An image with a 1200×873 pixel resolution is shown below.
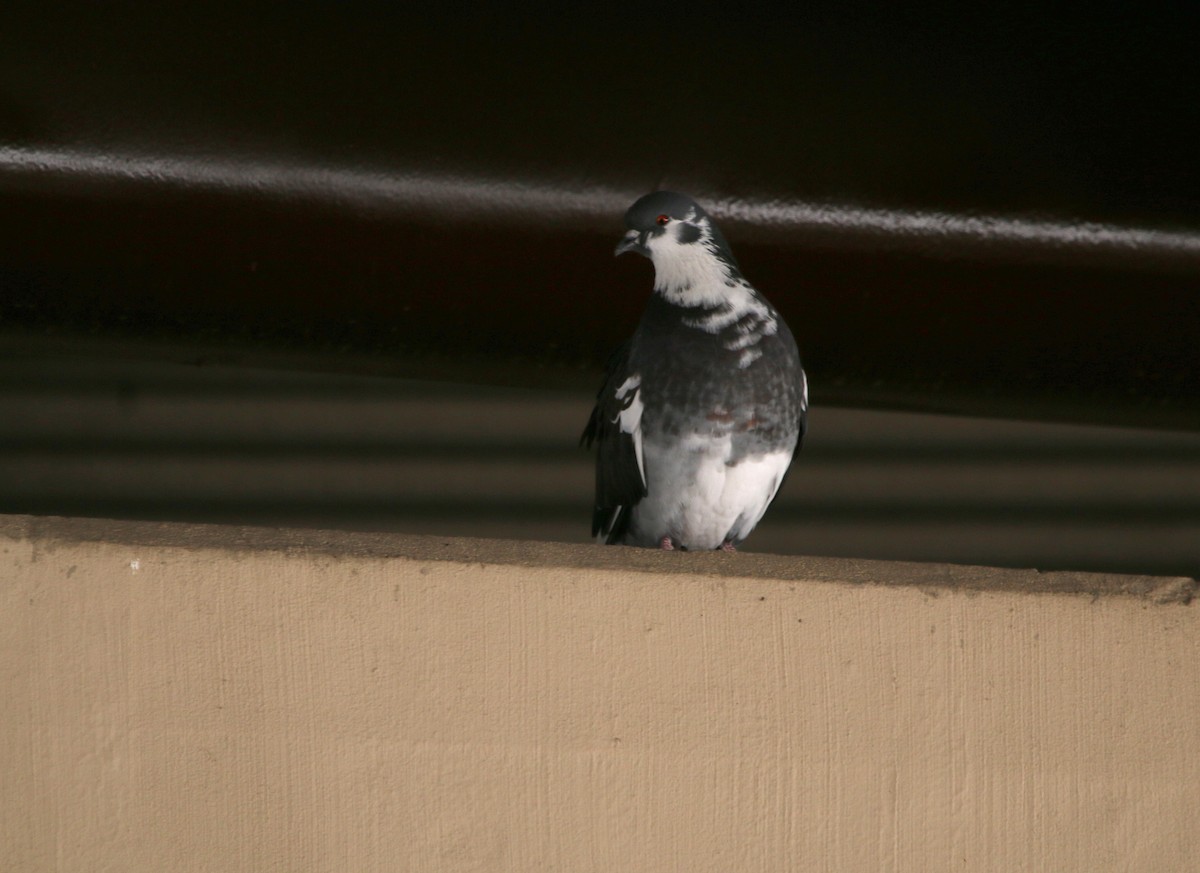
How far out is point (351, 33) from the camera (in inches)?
63.1

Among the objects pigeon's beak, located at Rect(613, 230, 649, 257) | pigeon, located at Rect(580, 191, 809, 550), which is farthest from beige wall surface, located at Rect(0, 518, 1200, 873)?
pigeon's beak, located at Rect(613, 230, 649, 257)

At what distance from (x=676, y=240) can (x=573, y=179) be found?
0.85ft

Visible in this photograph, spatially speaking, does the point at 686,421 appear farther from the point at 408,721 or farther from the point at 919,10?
the point at 919,10

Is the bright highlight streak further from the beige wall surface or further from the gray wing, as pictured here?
the beige wall surface

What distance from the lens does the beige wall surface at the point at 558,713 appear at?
1.07m

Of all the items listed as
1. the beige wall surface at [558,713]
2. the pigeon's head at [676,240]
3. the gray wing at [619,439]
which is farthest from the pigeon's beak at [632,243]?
the beige wall surface at [558,713]

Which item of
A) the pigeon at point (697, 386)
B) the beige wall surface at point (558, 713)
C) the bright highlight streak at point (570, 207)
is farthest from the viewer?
the bright highlight streak at point (570, 207)

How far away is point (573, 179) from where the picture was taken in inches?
63.7

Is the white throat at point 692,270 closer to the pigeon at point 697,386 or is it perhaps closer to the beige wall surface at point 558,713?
the pigeon at point 697,386

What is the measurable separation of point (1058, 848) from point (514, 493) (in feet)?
6.69

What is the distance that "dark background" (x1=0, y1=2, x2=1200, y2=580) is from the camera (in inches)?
61.7

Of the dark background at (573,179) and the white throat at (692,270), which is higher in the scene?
the dark background at (573,179)

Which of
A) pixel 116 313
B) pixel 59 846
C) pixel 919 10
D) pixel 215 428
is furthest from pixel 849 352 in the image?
pixel 215 428

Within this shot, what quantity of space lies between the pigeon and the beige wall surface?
1.02 ft
